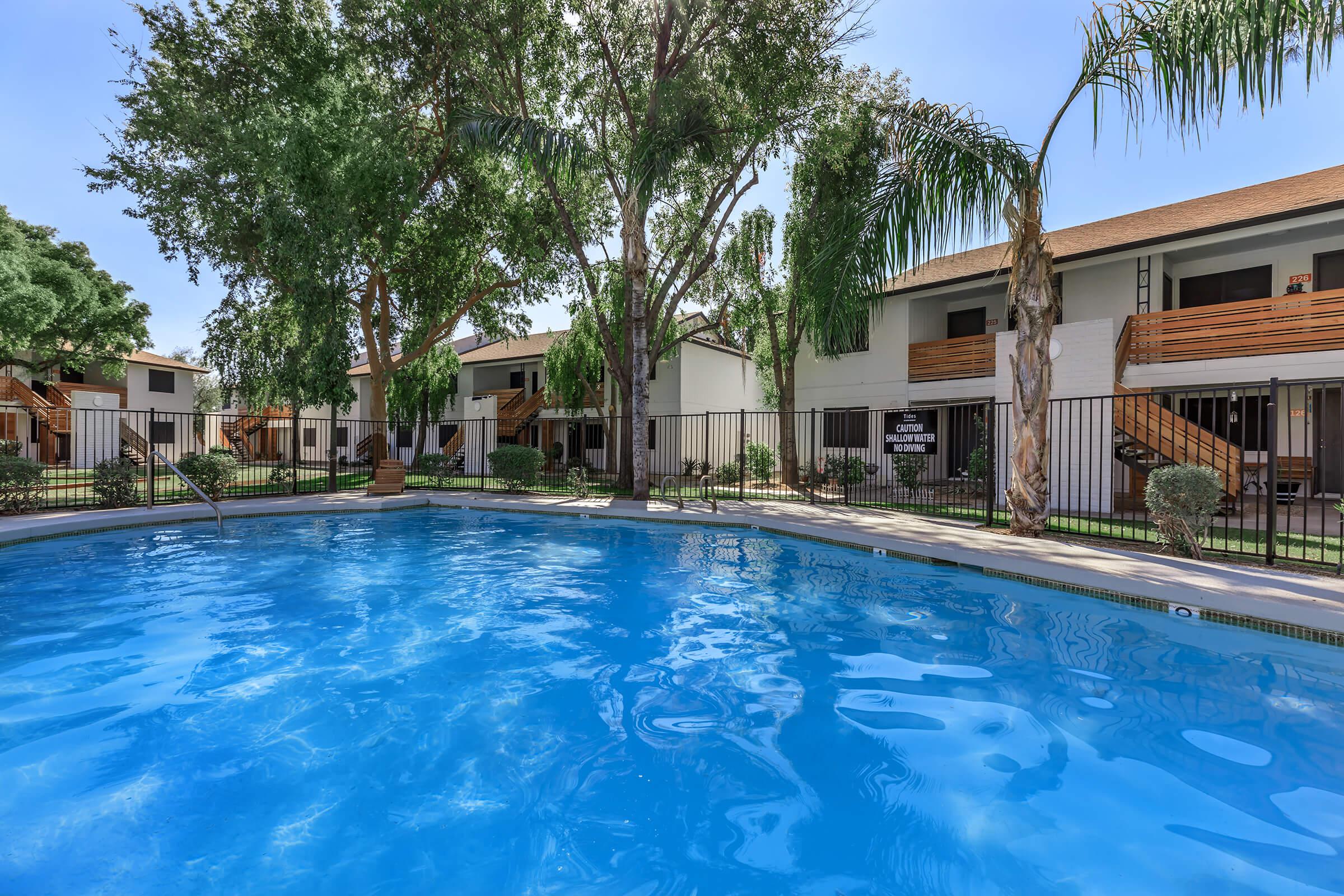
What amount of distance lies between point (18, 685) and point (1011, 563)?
31.9ft

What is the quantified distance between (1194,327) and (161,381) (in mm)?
43931

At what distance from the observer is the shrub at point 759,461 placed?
2048 cm

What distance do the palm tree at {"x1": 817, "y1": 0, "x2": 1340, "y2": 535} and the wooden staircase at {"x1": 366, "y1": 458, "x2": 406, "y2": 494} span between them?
11354 mm

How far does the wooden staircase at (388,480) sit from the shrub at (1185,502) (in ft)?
51.3

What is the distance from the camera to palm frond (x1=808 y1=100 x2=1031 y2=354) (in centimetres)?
903

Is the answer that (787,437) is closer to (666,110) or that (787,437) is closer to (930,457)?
(930,457)

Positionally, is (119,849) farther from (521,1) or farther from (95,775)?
(521,1)

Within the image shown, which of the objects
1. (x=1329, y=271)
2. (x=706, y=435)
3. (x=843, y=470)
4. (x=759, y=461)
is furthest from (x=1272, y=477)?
(x=759, y=461)

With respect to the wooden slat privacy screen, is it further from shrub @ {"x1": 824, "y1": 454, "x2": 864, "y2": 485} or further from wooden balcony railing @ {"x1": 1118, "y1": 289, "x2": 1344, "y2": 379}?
shrub @ {"x1": 824, "y1": 454, "x2": 864, "y2": 485}

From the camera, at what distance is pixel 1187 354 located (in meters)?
13.7

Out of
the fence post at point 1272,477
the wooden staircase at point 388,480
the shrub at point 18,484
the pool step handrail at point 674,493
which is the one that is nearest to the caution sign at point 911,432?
the pool step handrail at point 674,493

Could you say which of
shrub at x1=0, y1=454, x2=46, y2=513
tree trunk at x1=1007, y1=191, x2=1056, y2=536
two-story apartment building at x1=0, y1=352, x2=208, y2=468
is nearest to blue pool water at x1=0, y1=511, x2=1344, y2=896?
tree trunk at x1=1007, y1=191, x2=1056, y2=536

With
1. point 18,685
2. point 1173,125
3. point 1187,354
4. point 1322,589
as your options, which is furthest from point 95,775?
point 1187,354

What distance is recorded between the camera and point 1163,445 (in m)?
12.8
